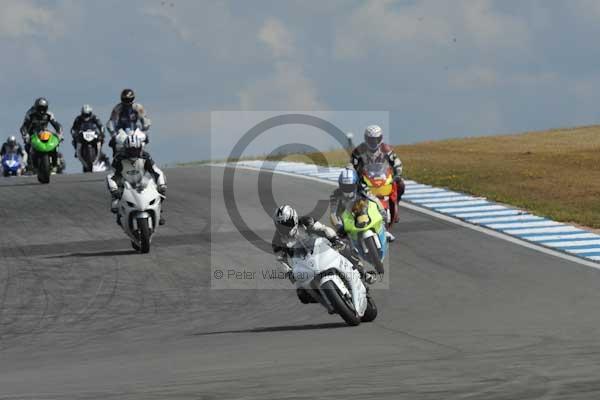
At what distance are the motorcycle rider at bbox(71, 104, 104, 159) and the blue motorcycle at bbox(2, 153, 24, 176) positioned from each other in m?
9.29

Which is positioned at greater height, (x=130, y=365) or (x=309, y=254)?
(x=309, y=254)

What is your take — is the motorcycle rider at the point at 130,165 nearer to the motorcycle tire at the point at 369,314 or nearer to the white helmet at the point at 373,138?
the white helmet at the point at 373,138

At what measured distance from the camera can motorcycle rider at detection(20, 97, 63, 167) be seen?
28.9 metres

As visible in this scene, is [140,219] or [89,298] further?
[140,219]

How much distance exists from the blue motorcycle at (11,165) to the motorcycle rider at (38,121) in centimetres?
1121

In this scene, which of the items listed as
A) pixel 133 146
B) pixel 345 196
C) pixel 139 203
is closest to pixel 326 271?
pixel 345 196

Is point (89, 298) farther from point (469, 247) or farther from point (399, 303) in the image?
point (469, 247)

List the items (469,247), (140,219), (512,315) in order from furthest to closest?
1. (469,247)
2. (140,219)
3. (512,315)

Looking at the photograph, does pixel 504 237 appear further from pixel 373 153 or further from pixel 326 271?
pixel 326 271

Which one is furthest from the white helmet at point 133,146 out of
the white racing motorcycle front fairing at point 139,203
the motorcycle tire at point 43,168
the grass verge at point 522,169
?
the motorcycle tire at point 43,168

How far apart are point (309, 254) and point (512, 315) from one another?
109 inches

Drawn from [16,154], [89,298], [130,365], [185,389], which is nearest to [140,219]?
[89,298]

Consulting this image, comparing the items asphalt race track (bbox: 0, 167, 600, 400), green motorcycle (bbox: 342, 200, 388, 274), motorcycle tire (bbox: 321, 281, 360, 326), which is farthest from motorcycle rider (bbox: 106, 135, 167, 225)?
motorcycle tire (bbox: 321, 281, 360, 326)

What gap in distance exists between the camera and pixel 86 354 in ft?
44.1
